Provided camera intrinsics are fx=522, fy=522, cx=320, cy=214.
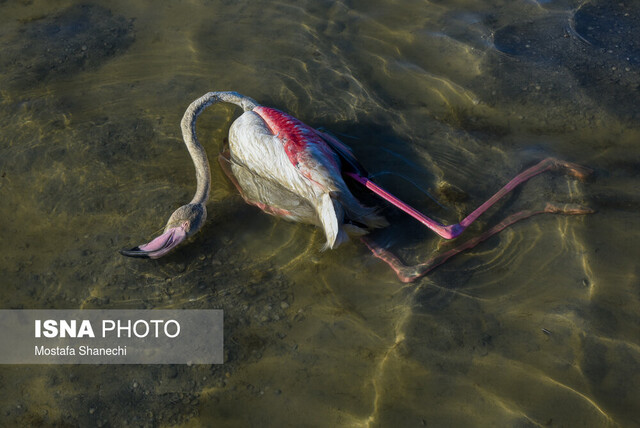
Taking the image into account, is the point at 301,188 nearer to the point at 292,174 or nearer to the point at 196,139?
the point at 292,174

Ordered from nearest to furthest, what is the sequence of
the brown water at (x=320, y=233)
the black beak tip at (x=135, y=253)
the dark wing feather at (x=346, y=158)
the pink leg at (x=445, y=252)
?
the brown water at (x=320, y=233) → the black beak tip at (x=135, y=253) → the pink leg at (x=445, y=252) → the dark wing feather at (x=346, y=158)

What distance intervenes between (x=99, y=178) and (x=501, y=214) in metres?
3.24

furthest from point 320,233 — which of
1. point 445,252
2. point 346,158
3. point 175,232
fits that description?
point 175,232

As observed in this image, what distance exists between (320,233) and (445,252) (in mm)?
928

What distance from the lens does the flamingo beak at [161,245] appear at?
3.57 m

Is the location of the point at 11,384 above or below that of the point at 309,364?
below

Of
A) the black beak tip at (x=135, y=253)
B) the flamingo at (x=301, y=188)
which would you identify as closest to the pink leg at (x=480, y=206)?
the flamingo at (x=301, y=188)

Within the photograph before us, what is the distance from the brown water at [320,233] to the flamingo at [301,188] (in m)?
0.13

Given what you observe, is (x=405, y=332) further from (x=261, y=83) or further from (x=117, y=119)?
(x=117, y=119)

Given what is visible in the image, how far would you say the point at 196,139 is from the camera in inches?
165

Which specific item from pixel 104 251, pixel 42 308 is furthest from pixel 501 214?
pixel 42 308

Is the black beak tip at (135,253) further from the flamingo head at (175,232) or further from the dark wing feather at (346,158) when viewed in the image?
the dark wing feather at (346,158)

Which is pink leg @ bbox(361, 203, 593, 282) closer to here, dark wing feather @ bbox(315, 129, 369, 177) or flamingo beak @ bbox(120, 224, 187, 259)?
dark wing feather @ bbox(315, 129, 369, 177)

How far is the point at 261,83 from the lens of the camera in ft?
16.6
